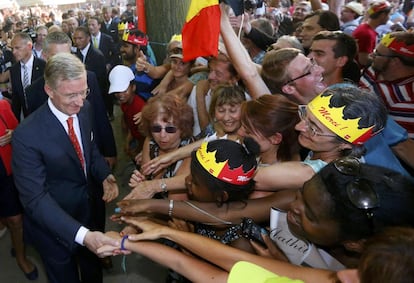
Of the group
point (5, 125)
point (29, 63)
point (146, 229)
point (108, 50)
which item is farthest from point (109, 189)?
point (108, 50)

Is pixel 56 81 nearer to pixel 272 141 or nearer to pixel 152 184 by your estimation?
pixel 152 184

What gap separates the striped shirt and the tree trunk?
9.34 feet

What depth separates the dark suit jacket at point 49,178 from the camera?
7.37ft

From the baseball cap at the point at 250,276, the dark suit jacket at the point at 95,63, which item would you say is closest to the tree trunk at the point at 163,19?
the dark suit jacket at the point at 95,63

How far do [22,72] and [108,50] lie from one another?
153 inches

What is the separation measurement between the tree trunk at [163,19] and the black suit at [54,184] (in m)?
2.66

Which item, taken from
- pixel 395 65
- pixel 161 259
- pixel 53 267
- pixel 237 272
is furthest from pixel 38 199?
pixel 395 65

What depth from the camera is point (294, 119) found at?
83.0 inches

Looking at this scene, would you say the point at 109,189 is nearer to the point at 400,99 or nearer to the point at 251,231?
the point at 251,231

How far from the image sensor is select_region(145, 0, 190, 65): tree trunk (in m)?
4.91

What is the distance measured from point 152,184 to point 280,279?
1400 millimetres

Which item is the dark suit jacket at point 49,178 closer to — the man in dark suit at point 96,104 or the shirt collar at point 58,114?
the shirt collar at point 58,114

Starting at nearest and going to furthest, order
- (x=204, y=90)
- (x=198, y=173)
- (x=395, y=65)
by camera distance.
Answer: (x=198, y=173), (x=395, y=65), (x=204, y=90)

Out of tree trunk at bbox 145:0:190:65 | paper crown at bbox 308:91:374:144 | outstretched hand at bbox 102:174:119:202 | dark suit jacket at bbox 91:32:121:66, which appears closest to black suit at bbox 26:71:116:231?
outstretched hand at bbox 102:174:119:202
